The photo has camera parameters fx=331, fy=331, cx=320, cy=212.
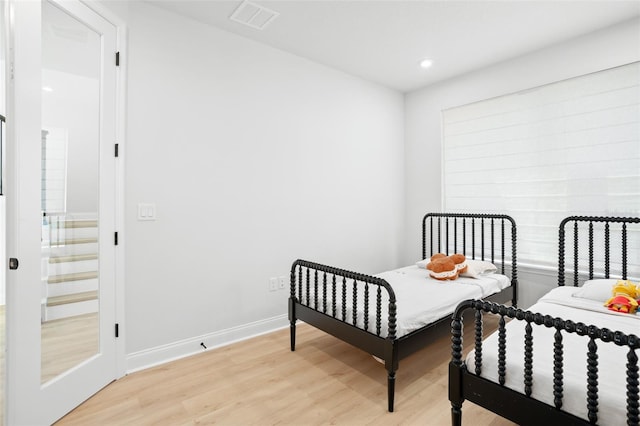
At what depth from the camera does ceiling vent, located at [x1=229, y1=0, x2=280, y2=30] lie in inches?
96.4

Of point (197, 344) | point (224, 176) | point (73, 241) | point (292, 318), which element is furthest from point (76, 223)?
point (292, 318)

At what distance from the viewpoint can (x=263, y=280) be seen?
10.0 feet

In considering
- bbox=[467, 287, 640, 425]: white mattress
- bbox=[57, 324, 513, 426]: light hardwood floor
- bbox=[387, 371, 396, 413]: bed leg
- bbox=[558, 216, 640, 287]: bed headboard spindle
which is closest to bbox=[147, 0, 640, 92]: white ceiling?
bbox=[558, 216, 640, 287]: bed headboard spindle

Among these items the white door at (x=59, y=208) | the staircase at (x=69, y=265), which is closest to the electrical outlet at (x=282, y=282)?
the white door at (x=59, y=208)

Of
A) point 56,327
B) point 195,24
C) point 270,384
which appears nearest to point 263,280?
point 270,384

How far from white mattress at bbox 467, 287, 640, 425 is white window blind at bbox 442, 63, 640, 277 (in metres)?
1.31

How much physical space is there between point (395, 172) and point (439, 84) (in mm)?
1158

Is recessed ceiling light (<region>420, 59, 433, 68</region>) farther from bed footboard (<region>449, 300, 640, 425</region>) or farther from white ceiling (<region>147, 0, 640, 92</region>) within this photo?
bed footboard (<region>449, 300, 640, 425</region>)

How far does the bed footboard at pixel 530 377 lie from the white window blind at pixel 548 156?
210 centimetres

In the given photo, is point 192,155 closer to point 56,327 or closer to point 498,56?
point 56,327

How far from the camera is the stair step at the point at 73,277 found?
1.88m

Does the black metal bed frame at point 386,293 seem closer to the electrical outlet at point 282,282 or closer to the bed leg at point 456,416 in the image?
the electrical outlet at point 282,282

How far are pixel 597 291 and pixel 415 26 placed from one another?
2.40 m

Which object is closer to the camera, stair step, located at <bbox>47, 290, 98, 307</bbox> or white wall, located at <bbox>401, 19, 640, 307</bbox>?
stair step, located at <bbox>47, 290, 98, 307</bbox>
